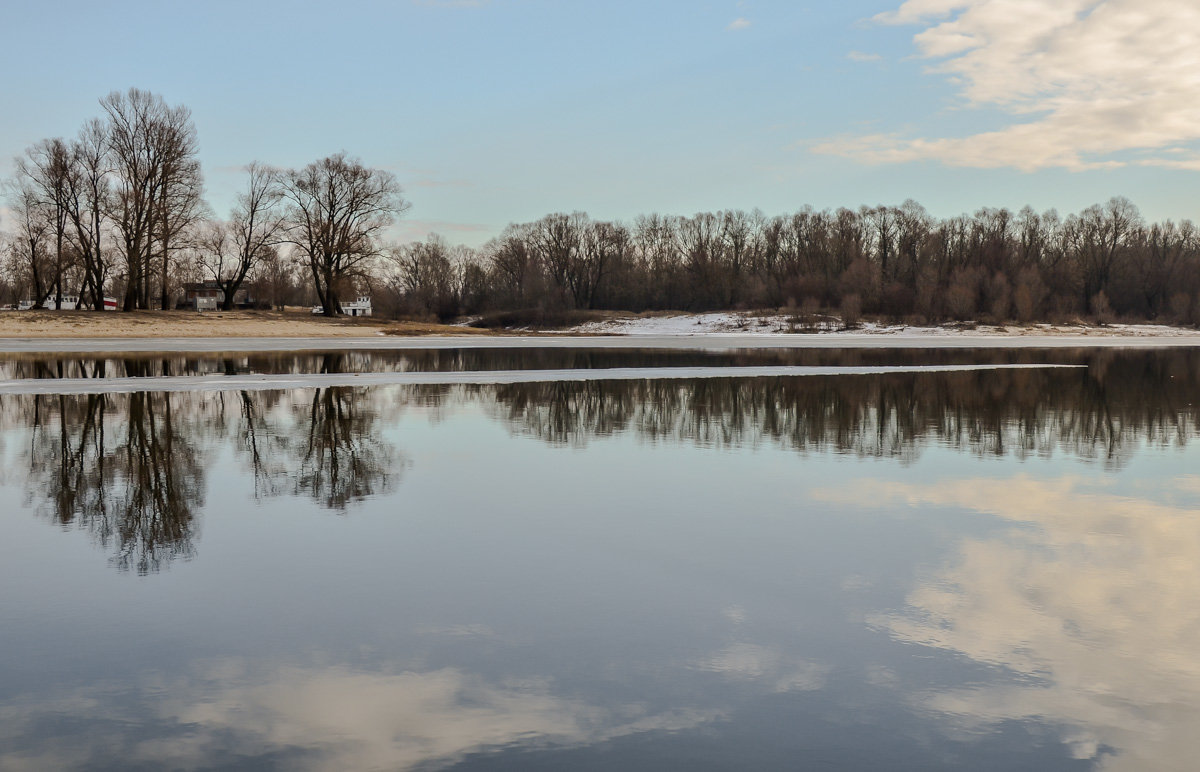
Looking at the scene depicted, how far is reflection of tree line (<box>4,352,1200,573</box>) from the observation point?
926 cm

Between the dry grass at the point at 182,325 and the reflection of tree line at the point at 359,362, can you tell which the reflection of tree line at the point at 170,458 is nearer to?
the reflection of tree line at the point at 359,362

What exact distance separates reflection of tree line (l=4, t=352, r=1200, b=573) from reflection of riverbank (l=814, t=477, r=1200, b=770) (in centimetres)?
373

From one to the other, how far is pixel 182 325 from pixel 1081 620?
175 ft

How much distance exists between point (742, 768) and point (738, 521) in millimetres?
4245

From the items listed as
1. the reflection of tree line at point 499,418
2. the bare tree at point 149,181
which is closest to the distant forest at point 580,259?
the bare tree at point 149,181

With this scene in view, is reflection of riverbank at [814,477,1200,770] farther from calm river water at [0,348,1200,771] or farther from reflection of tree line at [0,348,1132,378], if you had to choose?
reflection of tree line at [0,348,1132,378]

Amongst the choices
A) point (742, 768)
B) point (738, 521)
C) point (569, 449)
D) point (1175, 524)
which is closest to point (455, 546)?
point (738, 521)

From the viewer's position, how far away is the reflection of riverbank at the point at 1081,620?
429cm

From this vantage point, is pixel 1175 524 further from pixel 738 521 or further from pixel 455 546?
pixel 455 546

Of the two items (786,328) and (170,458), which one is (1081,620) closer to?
(170,458)

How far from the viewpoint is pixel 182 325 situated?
52.4 m

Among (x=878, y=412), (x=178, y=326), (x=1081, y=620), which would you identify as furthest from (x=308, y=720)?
(x=178, y=326)

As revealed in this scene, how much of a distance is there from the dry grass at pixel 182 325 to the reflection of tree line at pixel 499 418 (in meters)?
33.4

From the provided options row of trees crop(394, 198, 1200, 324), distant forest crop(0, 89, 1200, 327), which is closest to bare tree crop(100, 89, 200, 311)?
distant forest crop(0, 89, 1200, 327)
